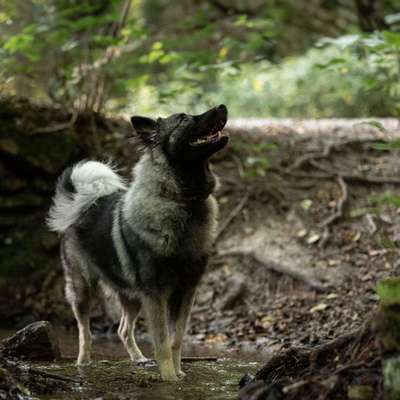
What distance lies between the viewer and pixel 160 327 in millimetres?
4117

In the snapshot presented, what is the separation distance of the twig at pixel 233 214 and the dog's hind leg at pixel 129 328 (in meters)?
2.54

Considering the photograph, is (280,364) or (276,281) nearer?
(280,364)

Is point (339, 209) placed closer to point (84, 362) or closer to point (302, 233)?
point (302, 233)

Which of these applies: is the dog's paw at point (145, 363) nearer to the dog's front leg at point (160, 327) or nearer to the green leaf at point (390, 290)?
the dog's front leg at point (160, 327)

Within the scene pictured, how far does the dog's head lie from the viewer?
13.5 feet

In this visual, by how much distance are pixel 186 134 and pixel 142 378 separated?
1763mm

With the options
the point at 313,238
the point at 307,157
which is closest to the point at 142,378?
the point at 313,238

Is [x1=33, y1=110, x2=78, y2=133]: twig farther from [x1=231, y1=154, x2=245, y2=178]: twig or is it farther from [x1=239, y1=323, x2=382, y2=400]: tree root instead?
[x1=239, y1=323, x2=382, y2=400]: tree root

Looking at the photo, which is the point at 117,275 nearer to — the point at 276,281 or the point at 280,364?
the point at 280,364

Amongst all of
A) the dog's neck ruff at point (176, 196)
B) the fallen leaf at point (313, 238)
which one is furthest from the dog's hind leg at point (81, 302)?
the fallen leaf at point (313, 238)

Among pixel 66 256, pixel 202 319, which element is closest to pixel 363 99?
pixel 202 319

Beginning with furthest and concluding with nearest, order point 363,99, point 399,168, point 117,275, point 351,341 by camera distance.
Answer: point 363,99
point 399,168
point 117,275
point 351,341

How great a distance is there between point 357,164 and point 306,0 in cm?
905

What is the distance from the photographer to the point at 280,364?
10.5 ft
